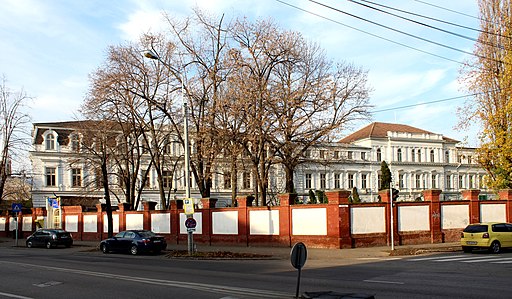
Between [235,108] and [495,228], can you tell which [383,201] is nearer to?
[495,228]

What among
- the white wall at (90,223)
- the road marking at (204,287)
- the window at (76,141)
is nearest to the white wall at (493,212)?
the road marking at (204,287)

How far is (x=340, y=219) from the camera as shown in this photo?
2769cm

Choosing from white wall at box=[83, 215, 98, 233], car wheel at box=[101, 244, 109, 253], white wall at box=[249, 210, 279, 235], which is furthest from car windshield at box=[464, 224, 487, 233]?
white wall at box=[83, 215, 98, 233]

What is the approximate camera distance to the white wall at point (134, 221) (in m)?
39.9

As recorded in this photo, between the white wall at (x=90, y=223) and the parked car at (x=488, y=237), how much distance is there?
3099cm

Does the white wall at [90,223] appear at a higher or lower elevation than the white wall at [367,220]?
lower

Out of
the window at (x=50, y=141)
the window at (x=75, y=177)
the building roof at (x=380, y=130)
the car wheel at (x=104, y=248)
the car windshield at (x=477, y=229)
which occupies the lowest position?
the car wheel at (x=104, y=248)

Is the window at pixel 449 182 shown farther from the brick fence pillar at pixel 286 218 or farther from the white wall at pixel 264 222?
the brick fence pillar at pixel 286 218

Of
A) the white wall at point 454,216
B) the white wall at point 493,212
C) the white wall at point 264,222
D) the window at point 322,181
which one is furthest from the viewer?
the window at point 322,181

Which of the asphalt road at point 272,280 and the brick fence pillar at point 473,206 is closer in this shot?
the asphalt road at point 272,280

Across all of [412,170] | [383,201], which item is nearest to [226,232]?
[383,201]

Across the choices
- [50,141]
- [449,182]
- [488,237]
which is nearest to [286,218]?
[488,237]

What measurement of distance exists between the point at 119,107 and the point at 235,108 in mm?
10521

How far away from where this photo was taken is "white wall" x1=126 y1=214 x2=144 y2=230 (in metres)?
39.9
